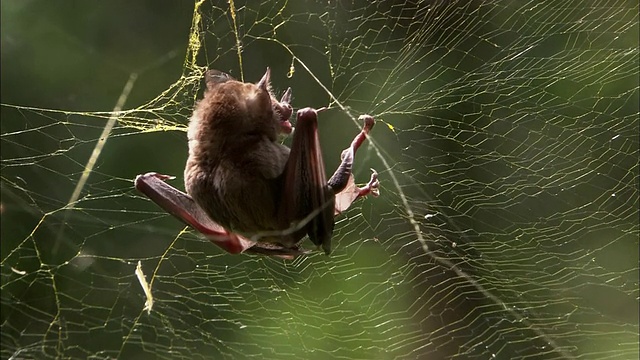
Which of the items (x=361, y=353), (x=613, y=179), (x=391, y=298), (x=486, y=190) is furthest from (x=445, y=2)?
(x=361, y=353)

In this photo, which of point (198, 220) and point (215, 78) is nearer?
point (215, 78)

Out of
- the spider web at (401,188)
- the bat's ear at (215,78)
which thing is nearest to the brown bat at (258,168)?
the bat's ear at (215,78)

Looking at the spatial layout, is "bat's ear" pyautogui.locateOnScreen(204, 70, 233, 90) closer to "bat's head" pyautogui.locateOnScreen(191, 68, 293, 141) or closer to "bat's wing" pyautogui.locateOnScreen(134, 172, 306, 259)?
"bat's head" pyautogui.locateOnScreen(191, 68, 293, 141)

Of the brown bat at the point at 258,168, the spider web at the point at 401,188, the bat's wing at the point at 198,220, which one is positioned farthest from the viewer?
the spider web at the point at 401,188

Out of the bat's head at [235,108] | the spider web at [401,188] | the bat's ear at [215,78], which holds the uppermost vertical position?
the bat's ear at [215,78]

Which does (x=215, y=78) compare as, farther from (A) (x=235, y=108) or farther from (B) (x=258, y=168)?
(B) (x=258, y=168)

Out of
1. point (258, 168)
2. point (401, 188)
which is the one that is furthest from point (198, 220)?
point (401, 188)

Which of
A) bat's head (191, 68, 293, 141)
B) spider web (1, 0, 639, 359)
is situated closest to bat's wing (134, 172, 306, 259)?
bat's head (191, 68, 293, 141)

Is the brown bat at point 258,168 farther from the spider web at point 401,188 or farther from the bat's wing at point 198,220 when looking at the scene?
the spider web at point 401,188
